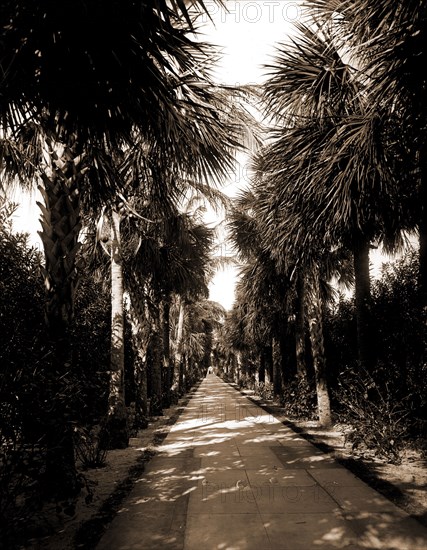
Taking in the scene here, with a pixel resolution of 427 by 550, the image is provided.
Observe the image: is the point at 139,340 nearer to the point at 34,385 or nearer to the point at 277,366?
the point at 277,366

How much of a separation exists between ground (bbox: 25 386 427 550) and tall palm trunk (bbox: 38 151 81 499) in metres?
0.35

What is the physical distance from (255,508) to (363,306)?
5200 mm

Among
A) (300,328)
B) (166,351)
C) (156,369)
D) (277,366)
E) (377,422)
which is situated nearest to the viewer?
(377,422)

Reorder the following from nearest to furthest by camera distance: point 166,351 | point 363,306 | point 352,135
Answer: point 352,135, point 363,306, point 166,351

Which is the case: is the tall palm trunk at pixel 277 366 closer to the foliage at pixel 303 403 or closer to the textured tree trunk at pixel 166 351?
the foliage at pixel 303 403

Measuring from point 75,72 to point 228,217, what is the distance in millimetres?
11668

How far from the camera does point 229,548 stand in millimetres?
3697

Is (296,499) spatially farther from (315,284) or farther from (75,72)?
(315,284)

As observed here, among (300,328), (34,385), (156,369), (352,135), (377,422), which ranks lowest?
(377,422)

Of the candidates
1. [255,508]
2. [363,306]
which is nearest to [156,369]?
[363,306]

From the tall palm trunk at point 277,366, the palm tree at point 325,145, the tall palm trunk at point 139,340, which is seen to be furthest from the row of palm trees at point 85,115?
the tall palm trunk at point 277,366

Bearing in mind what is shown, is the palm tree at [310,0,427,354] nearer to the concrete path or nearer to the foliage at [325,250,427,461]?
the foliage at [325,250,427,461]

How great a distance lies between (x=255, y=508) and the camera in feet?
15.5

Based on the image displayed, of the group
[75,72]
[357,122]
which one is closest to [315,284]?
[357,122]
